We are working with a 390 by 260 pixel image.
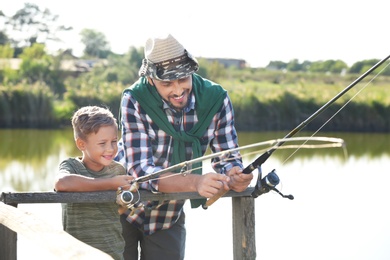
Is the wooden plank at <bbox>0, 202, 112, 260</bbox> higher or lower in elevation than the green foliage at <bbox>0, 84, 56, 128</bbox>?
lower

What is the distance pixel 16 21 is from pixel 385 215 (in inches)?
1156

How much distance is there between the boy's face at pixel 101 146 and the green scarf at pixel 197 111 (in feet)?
0.81

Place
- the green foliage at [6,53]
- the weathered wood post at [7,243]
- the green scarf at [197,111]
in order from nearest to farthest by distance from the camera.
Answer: the weathered wood post at [7,243]
the green scarf at [197,111]
the green foliage at [6,53]

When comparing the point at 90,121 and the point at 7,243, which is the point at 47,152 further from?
the point at 7,243

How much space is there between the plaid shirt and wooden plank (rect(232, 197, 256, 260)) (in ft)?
0.72

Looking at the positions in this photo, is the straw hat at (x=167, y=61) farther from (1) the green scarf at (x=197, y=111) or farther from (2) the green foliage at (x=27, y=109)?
(2) the green foliage at (x=27, y=109)

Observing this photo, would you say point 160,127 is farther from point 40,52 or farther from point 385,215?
point 40,52

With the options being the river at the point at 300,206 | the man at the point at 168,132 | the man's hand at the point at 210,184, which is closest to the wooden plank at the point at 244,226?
the man at the point at 168,132

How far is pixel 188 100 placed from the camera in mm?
3250

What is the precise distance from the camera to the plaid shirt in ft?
10.3

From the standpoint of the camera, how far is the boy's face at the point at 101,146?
2.98 metres

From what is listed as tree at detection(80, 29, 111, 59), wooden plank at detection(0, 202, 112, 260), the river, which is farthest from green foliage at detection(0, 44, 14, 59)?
wooden plank at detection(0, 202, 112, 260)

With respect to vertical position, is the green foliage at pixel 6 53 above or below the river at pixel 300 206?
above

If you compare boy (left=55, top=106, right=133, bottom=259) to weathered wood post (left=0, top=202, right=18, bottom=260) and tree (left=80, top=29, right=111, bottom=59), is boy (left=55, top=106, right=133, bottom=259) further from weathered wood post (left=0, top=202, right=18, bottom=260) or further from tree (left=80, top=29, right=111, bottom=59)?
tree (left=80, top=29, right=111, bottom=59)
